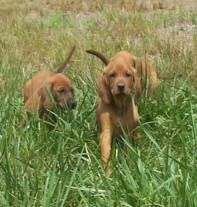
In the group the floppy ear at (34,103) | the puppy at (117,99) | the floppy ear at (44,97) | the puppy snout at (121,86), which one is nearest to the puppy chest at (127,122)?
the puppy at (117,99)

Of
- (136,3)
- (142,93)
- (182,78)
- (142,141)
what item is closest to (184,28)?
(136,3)

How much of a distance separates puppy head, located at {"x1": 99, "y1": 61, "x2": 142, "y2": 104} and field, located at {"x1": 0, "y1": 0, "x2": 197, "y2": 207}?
0.32 meters

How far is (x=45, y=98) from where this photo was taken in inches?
186

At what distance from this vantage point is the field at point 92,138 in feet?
9.61

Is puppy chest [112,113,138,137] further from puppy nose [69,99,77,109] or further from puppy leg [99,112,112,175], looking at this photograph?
puppy nose [69,99,77,109]

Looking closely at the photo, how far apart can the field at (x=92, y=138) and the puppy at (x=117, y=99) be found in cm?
11

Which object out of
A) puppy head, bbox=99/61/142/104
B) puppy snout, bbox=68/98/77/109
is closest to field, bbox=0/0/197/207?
puppy snout, bbox=68/98/77/109

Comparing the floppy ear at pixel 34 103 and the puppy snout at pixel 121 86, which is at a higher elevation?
the puppy snout at pixel 121 86

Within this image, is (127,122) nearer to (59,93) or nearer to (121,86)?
(121,86)

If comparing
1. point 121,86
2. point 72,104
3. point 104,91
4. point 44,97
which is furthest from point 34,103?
point 121,86

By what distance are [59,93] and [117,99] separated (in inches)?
33.9

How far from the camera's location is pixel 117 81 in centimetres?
397

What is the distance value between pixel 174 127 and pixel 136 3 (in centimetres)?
837

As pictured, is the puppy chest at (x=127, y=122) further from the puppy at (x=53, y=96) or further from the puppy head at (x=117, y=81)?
the puppy at (x=53, y=96)
